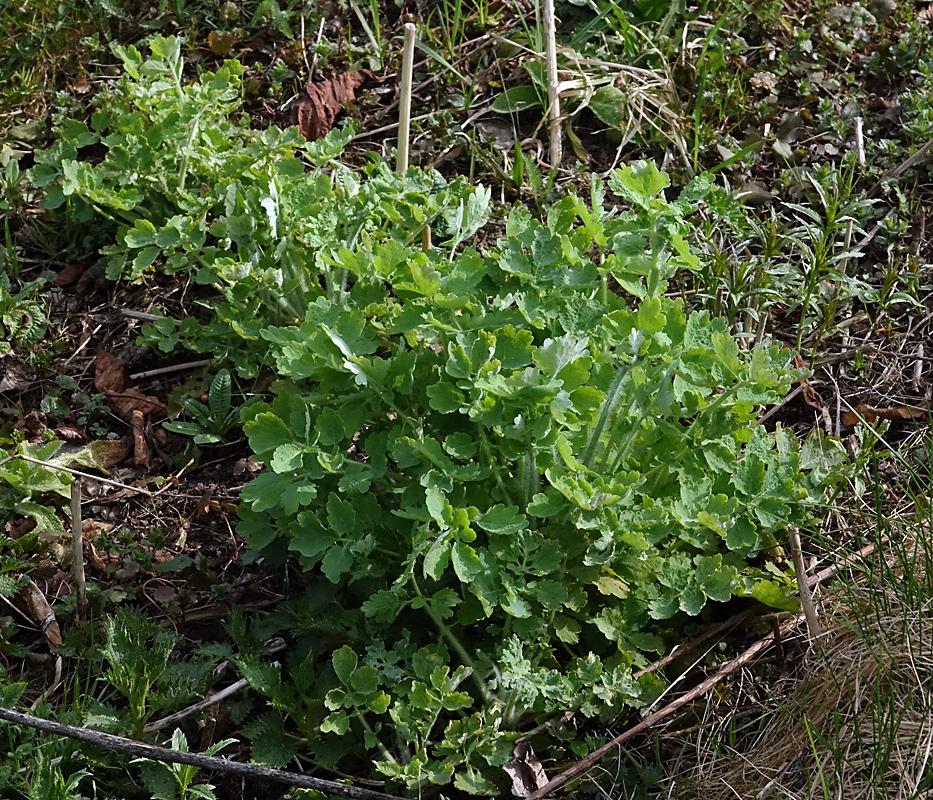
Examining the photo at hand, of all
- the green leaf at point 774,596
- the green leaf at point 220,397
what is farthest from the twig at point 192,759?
the green leaf at point 220,397

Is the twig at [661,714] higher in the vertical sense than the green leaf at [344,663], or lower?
lower

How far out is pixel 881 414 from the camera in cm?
258

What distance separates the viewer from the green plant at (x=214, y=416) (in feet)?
8.48

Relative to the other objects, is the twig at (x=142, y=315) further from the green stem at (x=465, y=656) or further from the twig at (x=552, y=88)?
the green stem at (x=465, y=656)

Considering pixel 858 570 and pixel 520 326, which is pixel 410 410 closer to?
pixel 520 326

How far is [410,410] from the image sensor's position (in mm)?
2010

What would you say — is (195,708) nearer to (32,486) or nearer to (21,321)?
(32,486)

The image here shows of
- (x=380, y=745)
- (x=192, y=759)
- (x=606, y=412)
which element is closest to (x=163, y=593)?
(x=192, y=759)

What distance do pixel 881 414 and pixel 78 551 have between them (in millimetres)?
1962

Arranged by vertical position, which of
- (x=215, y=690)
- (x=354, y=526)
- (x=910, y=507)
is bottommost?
(x=215, y=690)

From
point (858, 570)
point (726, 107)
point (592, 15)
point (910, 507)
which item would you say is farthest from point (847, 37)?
point (858, 570)

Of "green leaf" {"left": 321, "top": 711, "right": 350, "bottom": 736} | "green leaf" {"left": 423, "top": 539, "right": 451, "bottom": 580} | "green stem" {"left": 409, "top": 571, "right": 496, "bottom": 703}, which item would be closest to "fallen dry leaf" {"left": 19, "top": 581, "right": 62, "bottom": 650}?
"green leaf" {"left": 321, "top": 711, "right": 350, "bottom": 736}

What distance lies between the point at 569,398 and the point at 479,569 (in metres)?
0.34

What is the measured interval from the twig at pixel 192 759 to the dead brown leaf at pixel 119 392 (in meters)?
1.07
